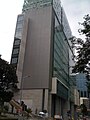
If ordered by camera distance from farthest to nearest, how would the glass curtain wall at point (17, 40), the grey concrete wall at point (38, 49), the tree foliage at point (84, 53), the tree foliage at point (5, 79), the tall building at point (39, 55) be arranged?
the glass curtain wall at point (17, 40) < the grey concrete wall at point (38, 49) < the tall building at point (39, 55) < the tree foliage at point (5, 79) < the tree foliage at point (84, 53)

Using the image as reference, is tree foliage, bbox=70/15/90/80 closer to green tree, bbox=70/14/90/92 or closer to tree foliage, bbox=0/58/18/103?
green tree, bbox=70/14/90/92

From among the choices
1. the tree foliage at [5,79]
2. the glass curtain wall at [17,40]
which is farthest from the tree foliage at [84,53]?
the glass curtain wall at [17,40]

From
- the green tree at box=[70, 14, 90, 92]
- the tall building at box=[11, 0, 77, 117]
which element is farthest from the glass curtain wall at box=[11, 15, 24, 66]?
the green tree at box=[70, 14, 90, 92]

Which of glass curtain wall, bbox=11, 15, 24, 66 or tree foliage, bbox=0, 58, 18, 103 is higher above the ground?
glass curtain wall, bbox=11, 15, 24, 66

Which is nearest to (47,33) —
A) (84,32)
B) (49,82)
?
(49,82)

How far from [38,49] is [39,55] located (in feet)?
6.60

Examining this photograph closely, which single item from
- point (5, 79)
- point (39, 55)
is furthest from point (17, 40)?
point (5, 79)

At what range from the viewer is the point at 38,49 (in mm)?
60781

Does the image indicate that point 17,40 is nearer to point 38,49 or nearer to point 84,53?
point 38,49

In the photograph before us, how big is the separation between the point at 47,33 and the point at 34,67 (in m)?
11.0

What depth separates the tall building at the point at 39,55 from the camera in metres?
56.4

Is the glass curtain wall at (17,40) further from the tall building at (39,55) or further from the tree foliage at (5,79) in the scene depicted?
the tree foliage at (5,79)

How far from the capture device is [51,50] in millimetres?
60906

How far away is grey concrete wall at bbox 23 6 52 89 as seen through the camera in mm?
57281
